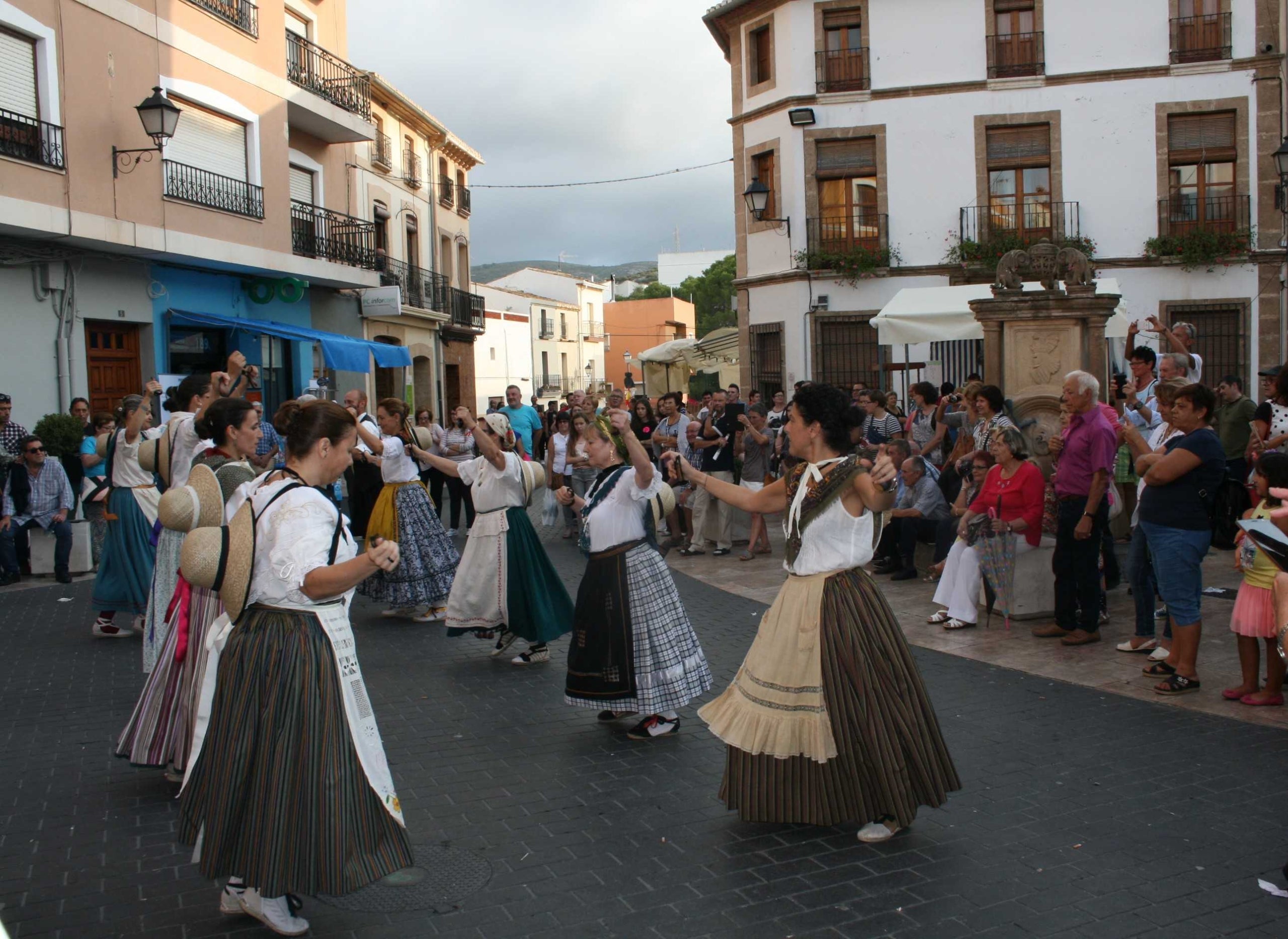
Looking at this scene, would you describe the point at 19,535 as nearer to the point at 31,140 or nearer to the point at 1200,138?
the point at 31,140

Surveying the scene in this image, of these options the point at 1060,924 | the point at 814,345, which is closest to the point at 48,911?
the point at 1060,924

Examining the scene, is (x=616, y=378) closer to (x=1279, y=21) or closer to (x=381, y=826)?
(x=1279, y=21)

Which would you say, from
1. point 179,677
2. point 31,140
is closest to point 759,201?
point 31,140

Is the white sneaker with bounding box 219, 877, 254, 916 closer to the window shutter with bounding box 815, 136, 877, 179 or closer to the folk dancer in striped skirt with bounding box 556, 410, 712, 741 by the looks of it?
Result: the folk dancer in striped skirt with bounding box 556, 410, 712, 741

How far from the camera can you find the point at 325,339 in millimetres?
20234

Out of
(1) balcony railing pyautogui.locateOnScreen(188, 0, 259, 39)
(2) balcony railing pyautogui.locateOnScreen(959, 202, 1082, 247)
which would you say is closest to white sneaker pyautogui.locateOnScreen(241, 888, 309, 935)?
(1) balcony railing pyautogui.locateOnScreen(188, 0, 259, 39)

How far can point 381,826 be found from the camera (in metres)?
3.78

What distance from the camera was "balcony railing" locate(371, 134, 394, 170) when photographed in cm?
2764

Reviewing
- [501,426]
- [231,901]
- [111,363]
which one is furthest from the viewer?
[111,363]

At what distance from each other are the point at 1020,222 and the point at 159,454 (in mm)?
21204

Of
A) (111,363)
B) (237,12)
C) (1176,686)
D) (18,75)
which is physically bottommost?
(1176,686)

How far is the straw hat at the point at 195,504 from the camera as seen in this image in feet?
15.2

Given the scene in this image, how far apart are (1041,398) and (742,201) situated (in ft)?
56.6

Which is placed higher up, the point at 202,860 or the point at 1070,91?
the point at 1070,91
